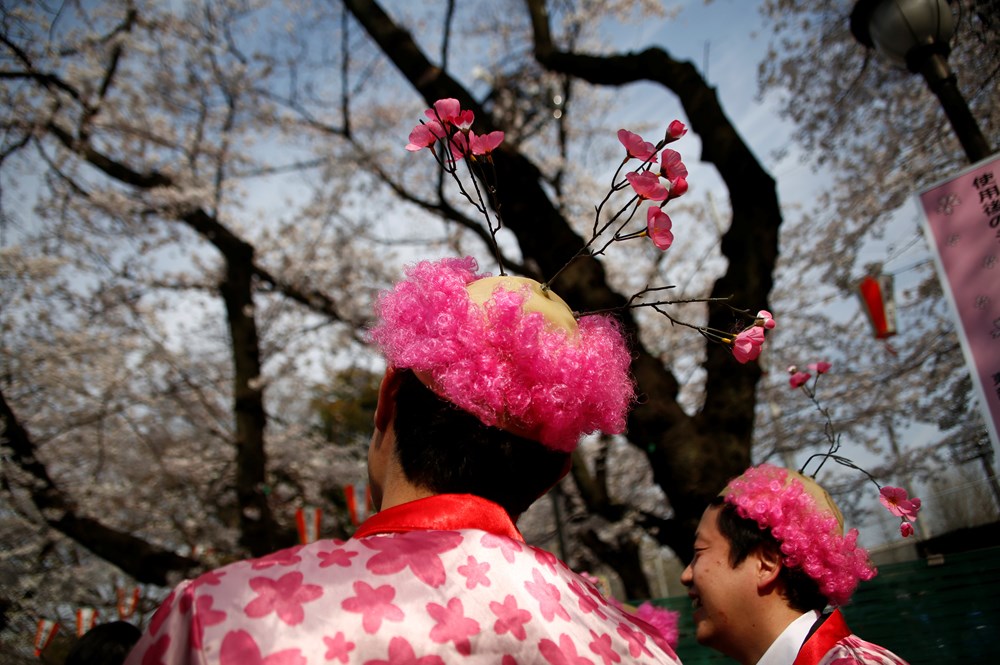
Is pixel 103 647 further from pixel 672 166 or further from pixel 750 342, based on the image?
pixel 672 166

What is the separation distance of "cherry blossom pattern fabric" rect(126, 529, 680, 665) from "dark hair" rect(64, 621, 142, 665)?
6.95 feet

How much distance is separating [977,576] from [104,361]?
1068 cm

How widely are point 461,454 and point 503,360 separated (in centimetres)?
18

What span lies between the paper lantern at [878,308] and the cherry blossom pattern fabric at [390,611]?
7338mm

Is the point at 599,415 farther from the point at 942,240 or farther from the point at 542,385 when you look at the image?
the point at 942,240

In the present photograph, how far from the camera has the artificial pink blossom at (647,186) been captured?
141 centimetres

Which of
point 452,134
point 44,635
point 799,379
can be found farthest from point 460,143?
point 44,635

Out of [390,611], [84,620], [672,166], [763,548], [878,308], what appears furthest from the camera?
[84,620]

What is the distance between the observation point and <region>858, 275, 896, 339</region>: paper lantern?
7.48 metres

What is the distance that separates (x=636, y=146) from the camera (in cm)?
143

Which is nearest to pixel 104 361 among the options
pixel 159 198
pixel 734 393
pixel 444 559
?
pixel 159 198

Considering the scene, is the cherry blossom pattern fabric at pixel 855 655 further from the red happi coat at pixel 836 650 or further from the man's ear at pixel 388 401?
the man's ear at pixel 388 401

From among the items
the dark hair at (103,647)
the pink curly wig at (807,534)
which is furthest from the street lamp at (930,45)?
the dark hair at (103,647)

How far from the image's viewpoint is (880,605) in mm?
3740
